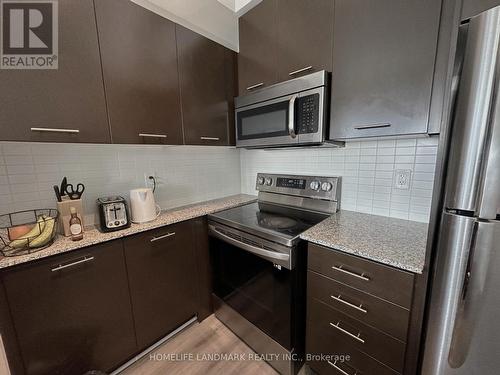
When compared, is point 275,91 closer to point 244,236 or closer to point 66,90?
point 244,236

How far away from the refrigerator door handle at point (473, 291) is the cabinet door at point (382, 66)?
0.51 m

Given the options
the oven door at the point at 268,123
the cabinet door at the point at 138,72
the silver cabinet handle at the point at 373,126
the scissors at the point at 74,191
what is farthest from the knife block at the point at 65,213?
the silver cabinet handle at the point at 373,126

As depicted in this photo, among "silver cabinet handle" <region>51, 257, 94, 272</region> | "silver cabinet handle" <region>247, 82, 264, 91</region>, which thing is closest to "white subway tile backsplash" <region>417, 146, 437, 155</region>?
"silver cabinet handle" <region>247, 82, 264, 91</region>

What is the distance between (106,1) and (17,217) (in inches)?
48.4

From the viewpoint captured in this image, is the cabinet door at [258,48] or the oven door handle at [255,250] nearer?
the oven door handle at [255,250]

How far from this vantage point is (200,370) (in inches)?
52.8

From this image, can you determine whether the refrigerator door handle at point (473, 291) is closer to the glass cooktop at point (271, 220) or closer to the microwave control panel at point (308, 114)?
the glass cooktop at point (271, 220)

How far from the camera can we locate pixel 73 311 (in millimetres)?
1053

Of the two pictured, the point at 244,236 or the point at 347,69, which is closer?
the point at 347,69

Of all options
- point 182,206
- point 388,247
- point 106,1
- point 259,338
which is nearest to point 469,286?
point 388,247

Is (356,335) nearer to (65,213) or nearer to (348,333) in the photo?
(348,333)

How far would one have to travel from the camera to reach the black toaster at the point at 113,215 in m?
1.20

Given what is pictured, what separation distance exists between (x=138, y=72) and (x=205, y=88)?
1.53 ft

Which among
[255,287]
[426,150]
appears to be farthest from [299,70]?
[255,287]
